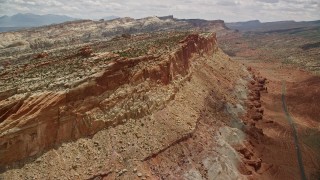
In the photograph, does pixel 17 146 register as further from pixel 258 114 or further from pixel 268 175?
pixel 258 114

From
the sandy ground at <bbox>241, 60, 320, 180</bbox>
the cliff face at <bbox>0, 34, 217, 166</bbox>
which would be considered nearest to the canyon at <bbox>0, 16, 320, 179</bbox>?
the cliff face at <bbox>0, 34, 217, 166</bbox>

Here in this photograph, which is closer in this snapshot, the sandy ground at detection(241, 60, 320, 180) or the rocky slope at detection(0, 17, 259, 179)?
the rocky slope at detection(0, 17, 259, 179)

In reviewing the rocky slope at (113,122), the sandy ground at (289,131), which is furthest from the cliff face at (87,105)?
the sandy ground at (289,131)

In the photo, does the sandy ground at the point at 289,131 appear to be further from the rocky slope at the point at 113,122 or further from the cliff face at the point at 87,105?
the cliff face at the point at 87,105

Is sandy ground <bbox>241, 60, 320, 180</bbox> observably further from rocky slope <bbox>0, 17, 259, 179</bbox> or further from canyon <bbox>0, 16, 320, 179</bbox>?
rocky slope <bbox>0, 17, 259, 179</bbox>

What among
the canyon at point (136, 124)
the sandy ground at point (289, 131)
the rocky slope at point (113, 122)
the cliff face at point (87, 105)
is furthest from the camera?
the sandy ground at point (289, 131)

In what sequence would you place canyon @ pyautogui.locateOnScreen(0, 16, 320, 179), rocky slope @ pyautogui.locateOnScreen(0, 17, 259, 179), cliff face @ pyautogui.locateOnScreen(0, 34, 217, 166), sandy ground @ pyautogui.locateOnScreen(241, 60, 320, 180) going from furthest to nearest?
sandy ground @ pyautogui.locateOnScreen(241, 60, 320, 180)
canyon @ pyautogui.locateOnScreen(0, 16, 320, 179)
rocky slope @ pyautogui.locateOnScreen(0, 17, 259, 179)
cliff face @ pyautogui.locateOnScreen(0, 34, 217, 166)
